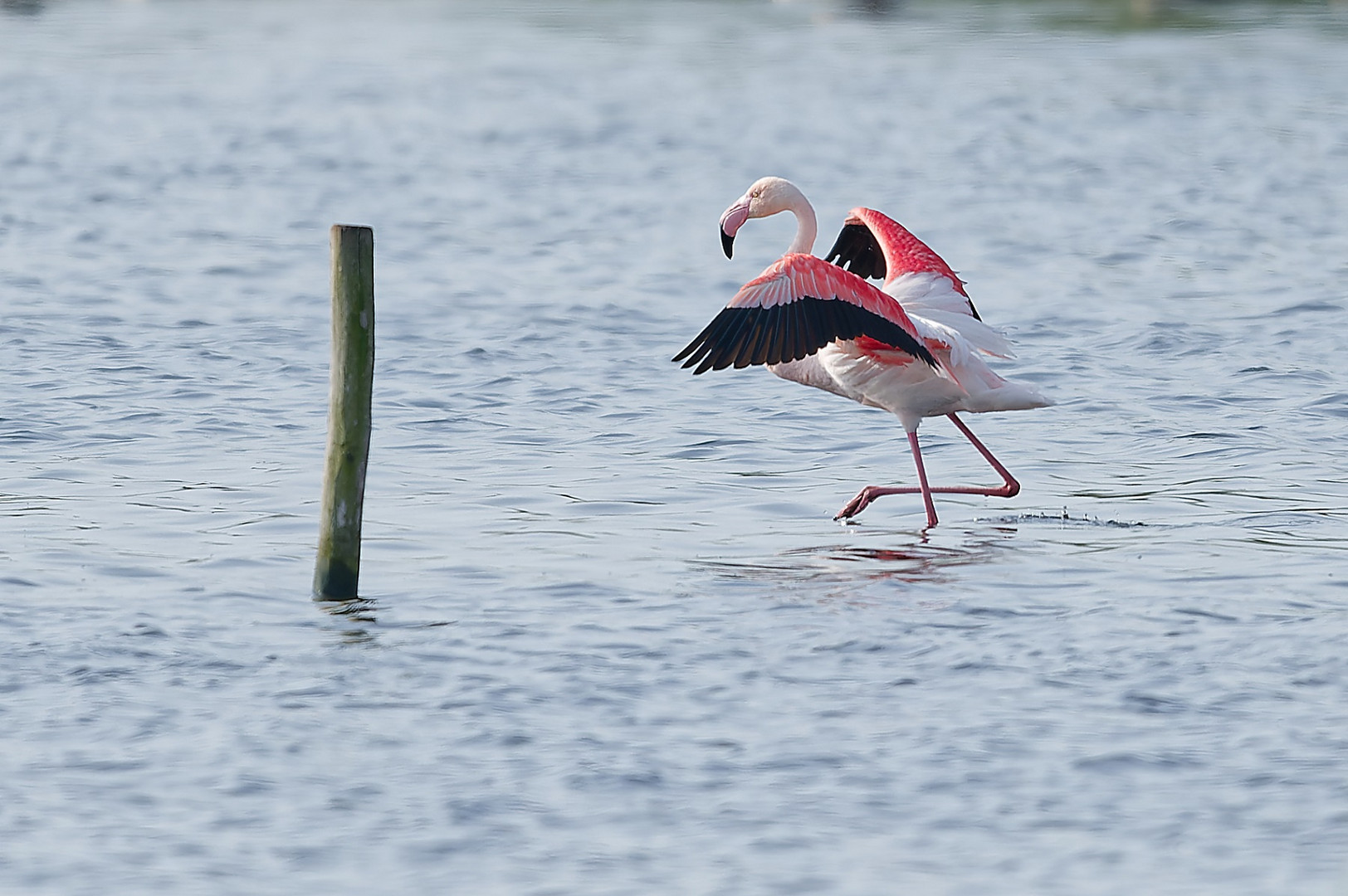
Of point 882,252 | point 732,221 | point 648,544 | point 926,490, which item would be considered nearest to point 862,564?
point 926,490

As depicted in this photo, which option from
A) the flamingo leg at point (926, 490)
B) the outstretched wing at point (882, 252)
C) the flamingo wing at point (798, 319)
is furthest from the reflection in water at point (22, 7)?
the flamingo wing at point (798, 319)

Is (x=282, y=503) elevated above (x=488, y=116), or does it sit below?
below

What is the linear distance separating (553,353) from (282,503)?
5203 millimetres

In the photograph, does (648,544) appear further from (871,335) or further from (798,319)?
(871,335)

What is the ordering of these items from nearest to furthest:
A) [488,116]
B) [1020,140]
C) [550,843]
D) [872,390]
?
[550,843], [872,390], [1020,140], [488,116]

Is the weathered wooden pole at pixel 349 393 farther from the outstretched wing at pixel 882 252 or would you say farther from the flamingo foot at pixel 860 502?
the outstretched wing at pixel 882 252

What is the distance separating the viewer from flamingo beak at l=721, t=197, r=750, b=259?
1166cm

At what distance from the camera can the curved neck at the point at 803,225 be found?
12.0m

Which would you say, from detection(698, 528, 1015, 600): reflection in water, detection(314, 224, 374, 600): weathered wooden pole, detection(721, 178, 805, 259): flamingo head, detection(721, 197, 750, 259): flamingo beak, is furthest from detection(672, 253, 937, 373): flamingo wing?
detection(314, 224, 374, 600): weathered wooden pole

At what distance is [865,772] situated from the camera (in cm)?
777

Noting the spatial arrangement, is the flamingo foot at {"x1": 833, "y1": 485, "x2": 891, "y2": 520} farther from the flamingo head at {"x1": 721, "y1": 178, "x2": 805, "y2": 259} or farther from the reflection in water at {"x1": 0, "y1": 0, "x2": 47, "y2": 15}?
the reflection in water at {"x1": 0, "y1": 0, "x2": 47, "y2": 15}

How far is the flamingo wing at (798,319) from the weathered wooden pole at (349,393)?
1.73 metres

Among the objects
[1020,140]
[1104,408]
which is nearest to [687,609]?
[1104,408]

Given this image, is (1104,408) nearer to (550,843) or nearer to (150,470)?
(150,470)
